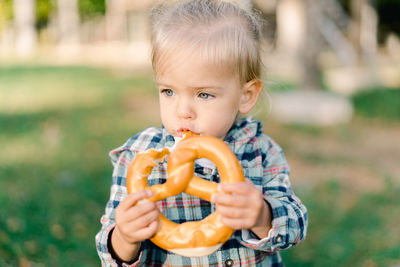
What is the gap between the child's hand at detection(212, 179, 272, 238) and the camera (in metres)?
1.42

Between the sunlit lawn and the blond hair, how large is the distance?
1492 mm

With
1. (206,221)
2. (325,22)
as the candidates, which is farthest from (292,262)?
(325,22)

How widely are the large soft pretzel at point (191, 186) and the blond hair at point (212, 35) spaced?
301mm

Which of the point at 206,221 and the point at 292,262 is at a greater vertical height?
the point at 206,221

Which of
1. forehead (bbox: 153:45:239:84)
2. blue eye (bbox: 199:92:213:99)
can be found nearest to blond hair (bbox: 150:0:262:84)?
forehead (bbox: 153:45:239:84)

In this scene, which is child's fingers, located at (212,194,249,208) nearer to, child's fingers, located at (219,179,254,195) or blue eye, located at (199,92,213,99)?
child's fingers, located at (219,179,254,195)

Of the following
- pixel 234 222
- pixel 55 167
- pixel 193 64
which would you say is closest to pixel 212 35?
pixel 193 64

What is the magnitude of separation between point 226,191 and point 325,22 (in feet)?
32.2

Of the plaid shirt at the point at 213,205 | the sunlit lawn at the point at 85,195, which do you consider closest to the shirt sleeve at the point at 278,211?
the plaid shirt at the point at 213,205

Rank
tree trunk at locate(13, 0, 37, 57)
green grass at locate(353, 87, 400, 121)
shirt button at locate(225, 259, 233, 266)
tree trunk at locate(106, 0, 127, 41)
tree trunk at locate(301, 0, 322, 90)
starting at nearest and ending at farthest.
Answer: shirt button at locate(225, 259, 233, 266), tree trunk at locate(301, 0, 322, 90), green grass at locate(353, 87, 400, 121), tree trunk at locate(13, 0, 37, 57), tree trunk at locate(106, 0, 127, 41)

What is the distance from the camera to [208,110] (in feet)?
5.33

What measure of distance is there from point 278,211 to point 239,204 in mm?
242

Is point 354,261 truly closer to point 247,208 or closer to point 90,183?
point 247,208

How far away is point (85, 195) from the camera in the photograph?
350 cm
